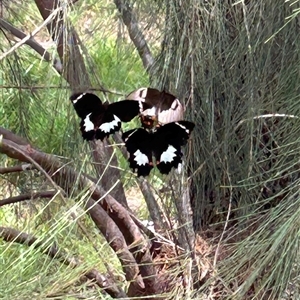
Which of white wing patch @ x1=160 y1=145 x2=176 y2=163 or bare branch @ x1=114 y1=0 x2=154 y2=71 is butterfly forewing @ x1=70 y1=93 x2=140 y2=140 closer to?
white wing patch @ x1=160 y1=145 x2=176 y2=163

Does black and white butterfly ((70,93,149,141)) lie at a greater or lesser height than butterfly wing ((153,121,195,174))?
greater

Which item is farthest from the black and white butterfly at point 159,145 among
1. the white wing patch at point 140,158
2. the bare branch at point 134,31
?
the bare branch at point 134,31

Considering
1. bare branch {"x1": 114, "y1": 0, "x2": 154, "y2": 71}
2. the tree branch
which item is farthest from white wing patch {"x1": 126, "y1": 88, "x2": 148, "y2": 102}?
bare branch {"x1": 114, "y1": 0, "x2": 154, "y2": 71}

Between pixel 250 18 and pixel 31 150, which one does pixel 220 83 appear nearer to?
pixel 250 18

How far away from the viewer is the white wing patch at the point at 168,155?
799 millimetres

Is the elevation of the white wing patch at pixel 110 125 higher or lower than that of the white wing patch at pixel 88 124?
lower

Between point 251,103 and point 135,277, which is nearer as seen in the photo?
point 251,103

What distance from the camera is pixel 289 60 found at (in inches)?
33.1

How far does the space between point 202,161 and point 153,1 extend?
227 millimetres

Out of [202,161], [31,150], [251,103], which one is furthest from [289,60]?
[31,150]

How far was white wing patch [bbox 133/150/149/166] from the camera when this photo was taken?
819mm

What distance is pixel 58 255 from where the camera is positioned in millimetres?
807

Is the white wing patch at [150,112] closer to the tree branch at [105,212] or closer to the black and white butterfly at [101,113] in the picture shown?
the black and white butterfly at [101,113]

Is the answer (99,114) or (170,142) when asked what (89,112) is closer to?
(99,114)
